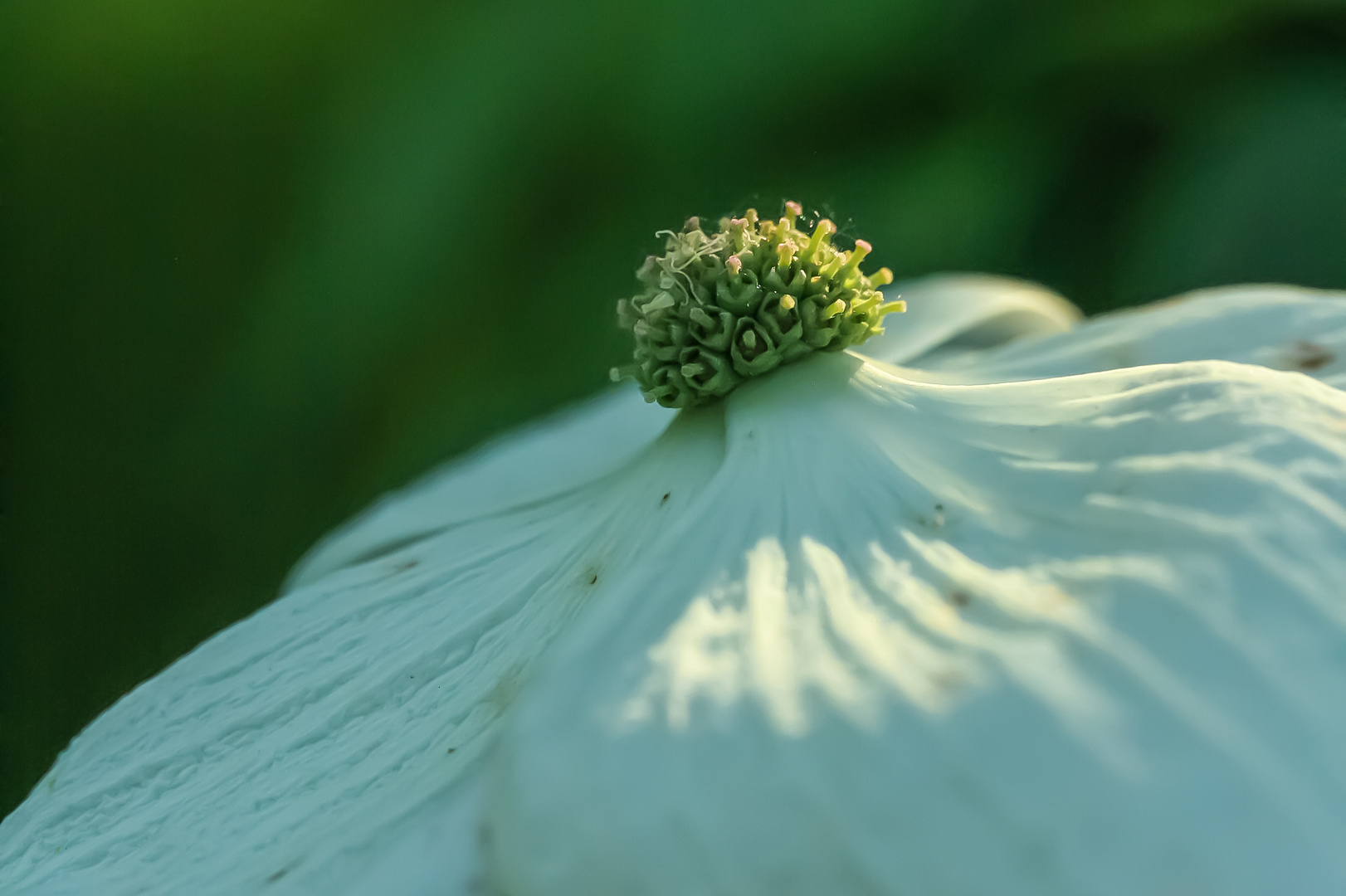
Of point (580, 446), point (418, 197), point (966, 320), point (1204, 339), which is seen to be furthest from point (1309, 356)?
point (418, 197)

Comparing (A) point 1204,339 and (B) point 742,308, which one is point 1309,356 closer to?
(A) point 1204,339

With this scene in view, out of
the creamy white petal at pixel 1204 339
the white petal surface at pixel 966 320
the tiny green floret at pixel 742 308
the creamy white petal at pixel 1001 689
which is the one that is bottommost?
the creamy white petal at pixel 1001 689

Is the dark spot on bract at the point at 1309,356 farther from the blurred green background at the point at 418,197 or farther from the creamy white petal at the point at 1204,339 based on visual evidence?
the blurred green background at the point at 418,197

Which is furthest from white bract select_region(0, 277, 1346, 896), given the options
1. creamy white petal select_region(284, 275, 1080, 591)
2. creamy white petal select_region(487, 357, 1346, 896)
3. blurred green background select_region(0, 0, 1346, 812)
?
blurred green background select_region(0, 0, 1346, 812)

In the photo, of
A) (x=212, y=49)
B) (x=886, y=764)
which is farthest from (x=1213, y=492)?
(x=212, y=49)

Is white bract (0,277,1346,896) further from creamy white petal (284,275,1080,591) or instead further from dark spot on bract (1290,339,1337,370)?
creamy white petal (284,275,1080,591)

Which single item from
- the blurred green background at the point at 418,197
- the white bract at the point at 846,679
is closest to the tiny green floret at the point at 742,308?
the white bract at the point at 846,679

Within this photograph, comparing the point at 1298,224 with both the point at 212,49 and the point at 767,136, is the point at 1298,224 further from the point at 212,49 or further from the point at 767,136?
the point at 212,49
